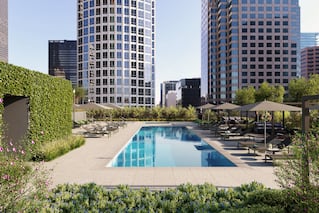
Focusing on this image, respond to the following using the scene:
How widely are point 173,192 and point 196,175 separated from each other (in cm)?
287

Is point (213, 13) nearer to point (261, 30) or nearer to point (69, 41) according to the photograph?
point (261, 30)

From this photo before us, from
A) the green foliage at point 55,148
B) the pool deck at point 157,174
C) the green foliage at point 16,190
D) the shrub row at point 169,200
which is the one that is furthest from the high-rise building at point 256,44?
the green foliage at point 16,190

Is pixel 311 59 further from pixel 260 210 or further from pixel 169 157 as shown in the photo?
pixel 260 210

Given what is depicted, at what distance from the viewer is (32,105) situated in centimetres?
1034

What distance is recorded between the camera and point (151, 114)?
36.7 meters

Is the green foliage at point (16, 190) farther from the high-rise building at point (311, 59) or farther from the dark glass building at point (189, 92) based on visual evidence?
the high-rise building at point (311, 59)

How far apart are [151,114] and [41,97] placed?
85.2 ft

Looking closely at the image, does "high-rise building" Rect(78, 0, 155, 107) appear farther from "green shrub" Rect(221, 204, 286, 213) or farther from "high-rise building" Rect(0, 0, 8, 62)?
"green shrub" Rect(221, 204, 286, 213)

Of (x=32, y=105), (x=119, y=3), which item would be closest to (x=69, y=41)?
(x=119, y=3)

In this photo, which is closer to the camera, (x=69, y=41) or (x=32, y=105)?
(x=32, y=105)

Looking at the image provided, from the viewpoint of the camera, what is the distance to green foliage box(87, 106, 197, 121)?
3569cm

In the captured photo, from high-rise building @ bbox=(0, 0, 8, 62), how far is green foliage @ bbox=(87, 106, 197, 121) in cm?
3855

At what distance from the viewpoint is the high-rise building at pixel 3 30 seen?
2180 inches

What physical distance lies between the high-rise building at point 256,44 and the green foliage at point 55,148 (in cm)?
6853
